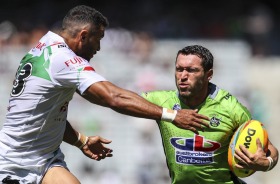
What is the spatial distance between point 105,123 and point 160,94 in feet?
30.3

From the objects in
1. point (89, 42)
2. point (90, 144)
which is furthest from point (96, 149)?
point (89, 42)

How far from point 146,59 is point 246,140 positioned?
10.6 metres

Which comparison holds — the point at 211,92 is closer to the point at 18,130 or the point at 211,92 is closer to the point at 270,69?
the point at 18,130

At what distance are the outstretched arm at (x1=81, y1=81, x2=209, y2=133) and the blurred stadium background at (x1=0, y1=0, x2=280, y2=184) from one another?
30.7 feet

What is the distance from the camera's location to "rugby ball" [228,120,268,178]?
275 inches

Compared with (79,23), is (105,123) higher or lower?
lower

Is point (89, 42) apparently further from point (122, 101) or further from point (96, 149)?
point (96, 149)

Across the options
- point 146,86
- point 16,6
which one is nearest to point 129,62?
point 146,86

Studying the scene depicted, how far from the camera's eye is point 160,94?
7.68m

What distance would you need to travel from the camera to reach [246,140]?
6992mm

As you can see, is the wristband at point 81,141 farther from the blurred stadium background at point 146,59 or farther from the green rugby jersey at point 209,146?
the blurred stadium background at point 146,59

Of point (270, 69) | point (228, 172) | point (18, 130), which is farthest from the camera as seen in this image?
point (270, 69)

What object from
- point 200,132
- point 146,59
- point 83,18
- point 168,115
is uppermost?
point 83,18

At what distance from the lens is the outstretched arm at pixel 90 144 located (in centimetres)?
749
